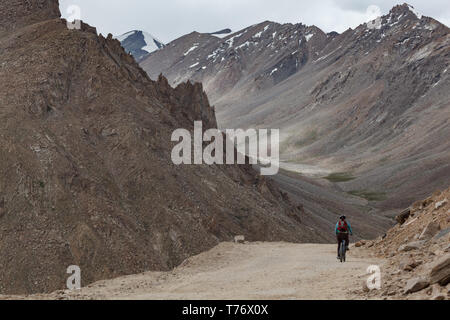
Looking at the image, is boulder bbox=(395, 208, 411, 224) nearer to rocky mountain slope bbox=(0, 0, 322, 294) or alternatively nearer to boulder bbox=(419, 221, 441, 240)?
boulder bbox=(419, 221, 441, 240)

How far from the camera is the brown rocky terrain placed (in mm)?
10328

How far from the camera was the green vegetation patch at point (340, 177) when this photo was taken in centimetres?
12231

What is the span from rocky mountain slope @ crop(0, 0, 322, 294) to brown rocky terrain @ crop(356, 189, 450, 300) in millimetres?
12569

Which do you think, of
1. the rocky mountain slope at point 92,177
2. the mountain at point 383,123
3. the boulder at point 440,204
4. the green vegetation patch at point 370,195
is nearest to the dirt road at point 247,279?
the boulder at point 440,204

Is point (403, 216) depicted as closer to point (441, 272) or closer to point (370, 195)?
point (441, 272)

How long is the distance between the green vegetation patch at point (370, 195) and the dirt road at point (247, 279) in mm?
84165

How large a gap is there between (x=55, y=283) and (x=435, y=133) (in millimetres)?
118746

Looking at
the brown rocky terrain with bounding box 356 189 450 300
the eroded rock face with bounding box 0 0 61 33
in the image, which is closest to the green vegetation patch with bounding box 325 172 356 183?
the eroded rock face with bounding box 0 0 61 33

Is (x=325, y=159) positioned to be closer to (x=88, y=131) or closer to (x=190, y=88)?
(x=190, y=88)

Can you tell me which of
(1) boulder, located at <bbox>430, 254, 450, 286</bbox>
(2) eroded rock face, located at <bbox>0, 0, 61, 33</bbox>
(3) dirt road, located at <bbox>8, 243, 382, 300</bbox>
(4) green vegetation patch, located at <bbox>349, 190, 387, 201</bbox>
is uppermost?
(2) eroded rock face, located at <bbox>0, 0, 61, 33</bbox>

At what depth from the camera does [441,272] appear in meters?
10.3

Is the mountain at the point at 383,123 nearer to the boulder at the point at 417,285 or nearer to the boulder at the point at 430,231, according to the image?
the boulder at the point at 430,231

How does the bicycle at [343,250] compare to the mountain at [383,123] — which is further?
the mountain at [383,123]
